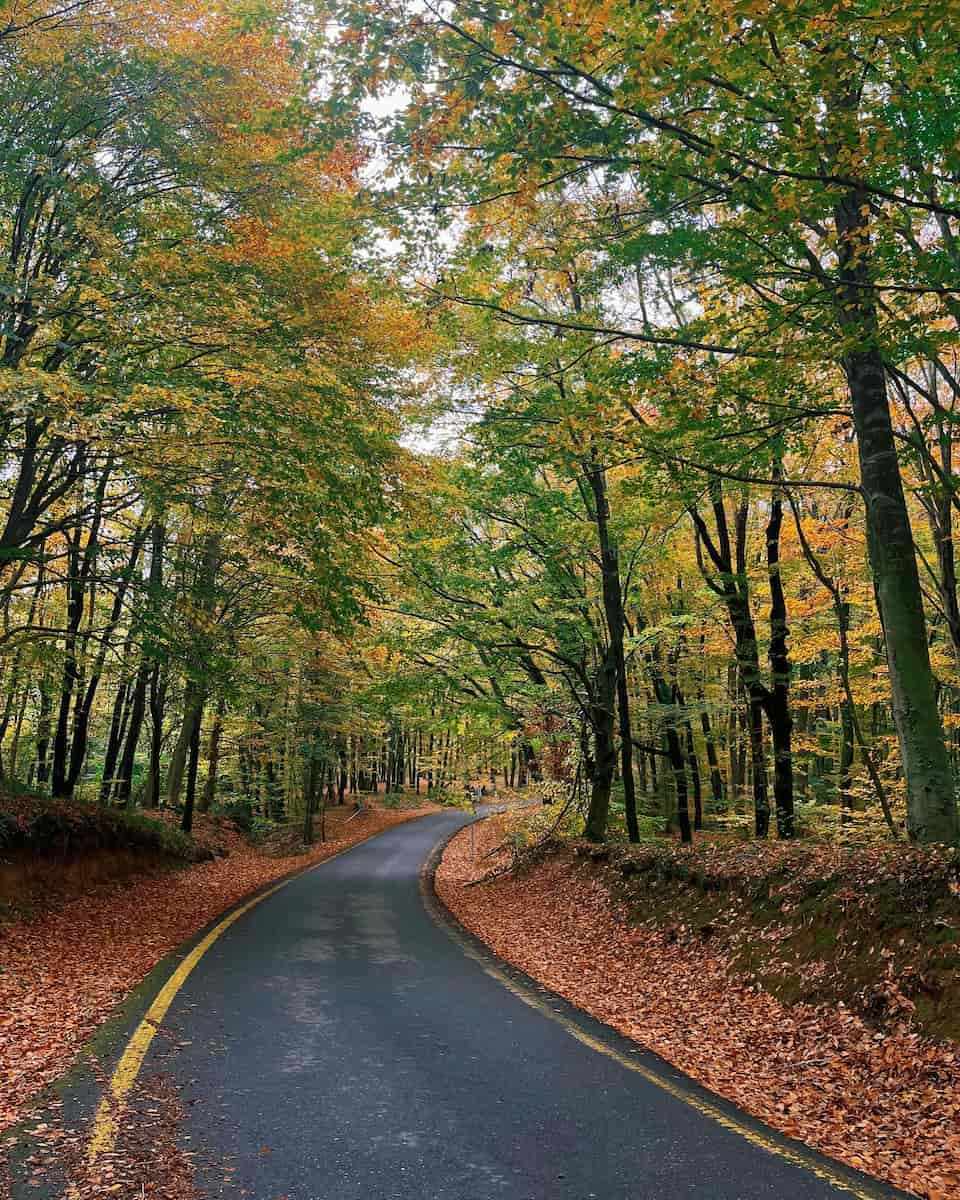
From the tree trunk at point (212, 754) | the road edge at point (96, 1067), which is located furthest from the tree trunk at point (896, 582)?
the tree trunk at point (212, 754)

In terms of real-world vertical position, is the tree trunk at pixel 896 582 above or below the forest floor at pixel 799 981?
above

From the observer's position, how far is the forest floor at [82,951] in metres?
5.59

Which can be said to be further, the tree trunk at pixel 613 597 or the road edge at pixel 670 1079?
the tree trunk at pixel 613 597

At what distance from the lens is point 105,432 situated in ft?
27.1

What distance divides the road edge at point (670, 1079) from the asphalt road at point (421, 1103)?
5cm

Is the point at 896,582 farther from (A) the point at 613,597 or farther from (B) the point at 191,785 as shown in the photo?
(B) the point at 191,785

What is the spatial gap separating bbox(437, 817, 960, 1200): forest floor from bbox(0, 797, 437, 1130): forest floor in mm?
4434

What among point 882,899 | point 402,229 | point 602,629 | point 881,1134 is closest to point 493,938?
point 882,899

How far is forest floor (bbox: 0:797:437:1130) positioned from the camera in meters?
5.59

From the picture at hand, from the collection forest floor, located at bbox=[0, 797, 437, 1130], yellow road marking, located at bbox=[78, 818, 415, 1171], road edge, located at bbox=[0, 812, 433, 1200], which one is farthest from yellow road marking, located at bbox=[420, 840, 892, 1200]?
forest floor, located at bbox=[0, 797, 437, 1130]

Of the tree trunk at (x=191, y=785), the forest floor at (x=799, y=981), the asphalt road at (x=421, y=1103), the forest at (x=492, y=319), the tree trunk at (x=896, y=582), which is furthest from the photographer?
the tree trunk at (x=191, y=785)

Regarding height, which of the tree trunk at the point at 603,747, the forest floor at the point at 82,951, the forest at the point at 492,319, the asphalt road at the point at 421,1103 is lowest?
the forest floor at the point at 82,951

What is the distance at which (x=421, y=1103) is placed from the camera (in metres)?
4.71

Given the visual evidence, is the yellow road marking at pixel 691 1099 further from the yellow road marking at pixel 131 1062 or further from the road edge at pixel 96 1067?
the road edge at pixel 96 1067
